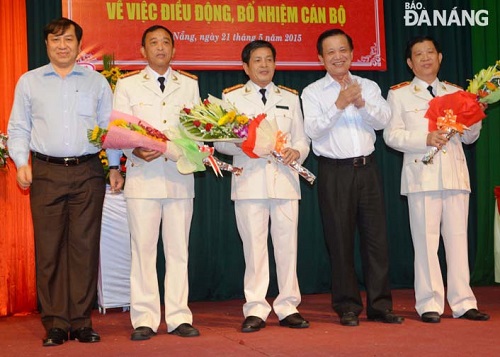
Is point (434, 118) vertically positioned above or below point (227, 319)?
above

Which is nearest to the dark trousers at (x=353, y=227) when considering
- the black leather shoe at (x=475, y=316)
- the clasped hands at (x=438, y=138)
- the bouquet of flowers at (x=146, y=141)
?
the clasped hands at (x=438, y=138)

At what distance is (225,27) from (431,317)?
9.79 feet

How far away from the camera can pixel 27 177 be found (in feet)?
13.1

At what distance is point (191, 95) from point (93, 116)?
57cm

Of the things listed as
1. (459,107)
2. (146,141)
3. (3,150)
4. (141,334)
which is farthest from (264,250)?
(3,150)

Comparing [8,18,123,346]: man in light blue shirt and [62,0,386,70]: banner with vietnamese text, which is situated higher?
[62,0,386,70]: banner with vietnamese text

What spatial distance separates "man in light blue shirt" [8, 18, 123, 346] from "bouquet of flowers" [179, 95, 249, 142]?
1.75ft

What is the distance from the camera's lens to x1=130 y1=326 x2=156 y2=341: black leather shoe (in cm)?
411

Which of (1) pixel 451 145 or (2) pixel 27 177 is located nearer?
(2) pixel 27 177

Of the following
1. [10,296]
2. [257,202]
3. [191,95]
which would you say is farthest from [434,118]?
[10,296]

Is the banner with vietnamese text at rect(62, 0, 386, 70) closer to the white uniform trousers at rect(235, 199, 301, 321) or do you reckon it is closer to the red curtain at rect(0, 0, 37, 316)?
the red curtain at rect(0, 0, 37, 316)

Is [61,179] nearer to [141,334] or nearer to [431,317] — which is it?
[141,334]

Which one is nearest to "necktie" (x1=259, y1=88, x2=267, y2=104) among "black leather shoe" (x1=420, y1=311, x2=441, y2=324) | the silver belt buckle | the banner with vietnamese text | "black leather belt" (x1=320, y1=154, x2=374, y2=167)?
"black leather belt" (x1=320, y1=154, x2=374, y2=167)

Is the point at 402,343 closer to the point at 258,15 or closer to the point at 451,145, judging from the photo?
the point at 451,145
